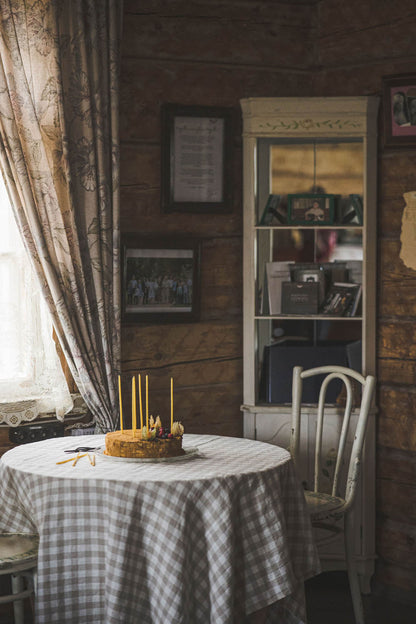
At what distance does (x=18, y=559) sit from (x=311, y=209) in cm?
201

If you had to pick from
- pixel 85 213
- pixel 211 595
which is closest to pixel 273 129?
pixel 85 213

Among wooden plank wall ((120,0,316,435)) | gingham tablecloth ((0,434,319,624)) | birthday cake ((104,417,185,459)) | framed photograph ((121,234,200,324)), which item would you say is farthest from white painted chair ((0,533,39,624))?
framed photograph ((121,234,200,324))

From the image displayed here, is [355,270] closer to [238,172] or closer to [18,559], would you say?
[238,172]

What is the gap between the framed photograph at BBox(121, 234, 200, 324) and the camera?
3.44 meters

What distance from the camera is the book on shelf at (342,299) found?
3486 mm

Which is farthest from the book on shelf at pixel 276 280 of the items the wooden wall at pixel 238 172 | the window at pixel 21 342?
the window at pixel 21 342

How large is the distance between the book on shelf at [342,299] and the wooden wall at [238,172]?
118 mm

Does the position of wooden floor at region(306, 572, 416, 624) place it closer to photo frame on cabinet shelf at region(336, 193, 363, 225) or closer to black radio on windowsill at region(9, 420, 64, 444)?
black radio on windowsill at region(9, 420, 64, 444)

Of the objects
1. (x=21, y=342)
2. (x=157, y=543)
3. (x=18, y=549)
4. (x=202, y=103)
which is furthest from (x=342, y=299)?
(x=18, y=549)

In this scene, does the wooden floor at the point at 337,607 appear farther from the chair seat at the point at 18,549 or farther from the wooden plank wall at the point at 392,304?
the chair seat at the point at 18,549

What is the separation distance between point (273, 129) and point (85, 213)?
3.10 ft

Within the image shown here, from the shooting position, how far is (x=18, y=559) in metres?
2.39

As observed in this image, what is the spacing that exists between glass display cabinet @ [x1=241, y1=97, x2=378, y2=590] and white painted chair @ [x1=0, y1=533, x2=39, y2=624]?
4.30ft

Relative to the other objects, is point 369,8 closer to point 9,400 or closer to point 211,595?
point 9,400
